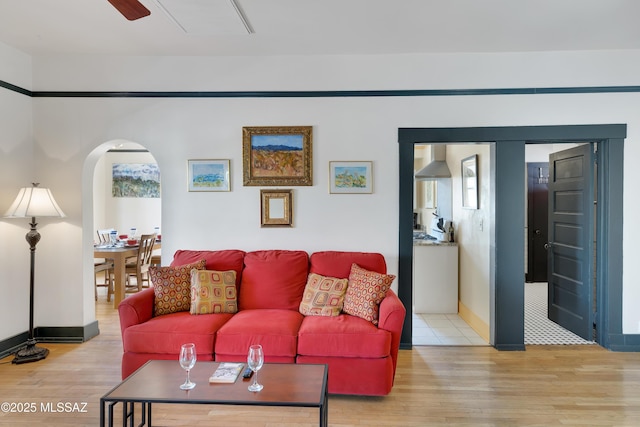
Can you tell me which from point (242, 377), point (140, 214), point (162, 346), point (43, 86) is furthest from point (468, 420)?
point (140, 214)

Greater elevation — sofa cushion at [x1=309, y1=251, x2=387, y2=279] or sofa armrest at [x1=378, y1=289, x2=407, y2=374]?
sofa cushion at [x1=309, y1=251, x2=387, y2=279]

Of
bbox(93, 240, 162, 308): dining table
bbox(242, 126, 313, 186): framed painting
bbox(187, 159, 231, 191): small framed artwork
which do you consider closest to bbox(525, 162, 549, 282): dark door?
bbox(242, 126, 313, 186): framed painting

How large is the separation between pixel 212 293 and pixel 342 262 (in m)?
→ 1.14

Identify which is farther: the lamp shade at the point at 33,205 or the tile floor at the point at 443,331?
the tile floor at the point at 443,331

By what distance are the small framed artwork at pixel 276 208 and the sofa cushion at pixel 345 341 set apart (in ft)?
4.22

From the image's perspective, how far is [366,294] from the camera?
2988 millimetres

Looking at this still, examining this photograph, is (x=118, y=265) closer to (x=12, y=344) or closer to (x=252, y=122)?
(x=12, y=344)

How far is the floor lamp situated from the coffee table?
76.6 inches

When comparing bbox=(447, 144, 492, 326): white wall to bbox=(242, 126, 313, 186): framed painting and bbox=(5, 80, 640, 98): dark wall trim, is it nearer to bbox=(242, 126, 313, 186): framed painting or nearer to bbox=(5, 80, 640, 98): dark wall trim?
bbox=(5, 80, 640, 98): dark wall trim

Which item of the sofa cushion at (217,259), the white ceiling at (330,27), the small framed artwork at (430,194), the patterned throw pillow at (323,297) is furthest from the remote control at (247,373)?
the small framed artwork at (430,194)

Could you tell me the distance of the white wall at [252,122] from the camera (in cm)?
369

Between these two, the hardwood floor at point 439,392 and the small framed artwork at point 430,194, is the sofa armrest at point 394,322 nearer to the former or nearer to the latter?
the hardwood floor at point 439,392

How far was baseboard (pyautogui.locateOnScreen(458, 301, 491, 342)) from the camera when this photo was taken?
3.94m

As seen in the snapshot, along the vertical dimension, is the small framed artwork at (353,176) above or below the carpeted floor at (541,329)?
above
